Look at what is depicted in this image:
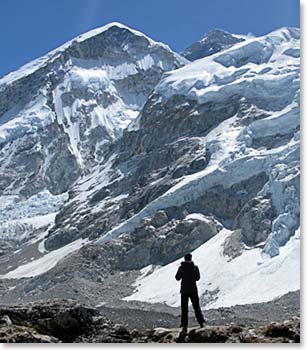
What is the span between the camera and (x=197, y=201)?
8738 centimetres

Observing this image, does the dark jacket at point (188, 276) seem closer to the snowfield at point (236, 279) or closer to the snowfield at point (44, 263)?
the snowfield at point (236, 279)

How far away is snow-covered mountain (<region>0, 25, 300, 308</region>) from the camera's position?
224 ft

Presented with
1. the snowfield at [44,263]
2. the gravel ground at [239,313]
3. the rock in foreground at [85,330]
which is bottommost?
the gravel ground at [239,313]

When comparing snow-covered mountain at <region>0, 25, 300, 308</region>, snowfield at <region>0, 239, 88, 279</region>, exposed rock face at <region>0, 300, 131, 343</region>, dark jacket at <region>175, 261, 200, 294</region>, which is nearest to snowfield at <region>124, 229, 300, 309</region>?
snow-covered mountain at <region>0, 25, 300, 308</region>

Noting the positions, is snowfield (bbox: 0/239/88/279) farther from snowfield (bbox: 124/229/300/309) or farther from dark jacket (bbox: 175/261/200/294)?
dark jacket (bbox: 175/261/200/294)

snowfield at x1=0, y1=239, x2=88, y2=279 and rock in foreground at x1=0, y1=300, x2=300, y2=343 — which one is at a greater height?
snowfield at x1=0, y1=239, x2=88, y2=279

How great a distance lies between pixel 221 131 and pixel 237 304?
50930mm

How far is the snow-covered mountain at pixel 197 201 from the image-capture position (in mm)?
68312

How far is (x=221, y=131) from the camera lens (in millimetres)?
105312

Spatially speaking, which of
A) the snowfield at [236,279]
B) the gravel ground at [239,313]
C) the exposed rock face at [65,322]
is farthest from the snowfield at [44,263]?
the exposed rock face at [65,322]

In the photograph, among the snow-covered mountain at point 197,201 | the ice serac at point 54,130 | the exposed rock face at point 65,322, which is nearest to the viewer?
the exposed rock face at point 65,322

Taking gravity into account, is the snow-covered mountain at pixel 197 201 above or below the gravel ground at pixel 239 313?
above

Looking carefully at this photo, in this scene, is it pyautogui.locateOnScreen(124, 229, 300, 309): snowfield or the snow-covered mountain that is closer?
pyautogui.locateOnScreen(124, 229, 300, 309): snowfield

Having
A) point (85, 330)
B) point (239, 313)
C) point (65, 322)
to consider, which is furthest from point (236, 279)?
point (65, 322)
